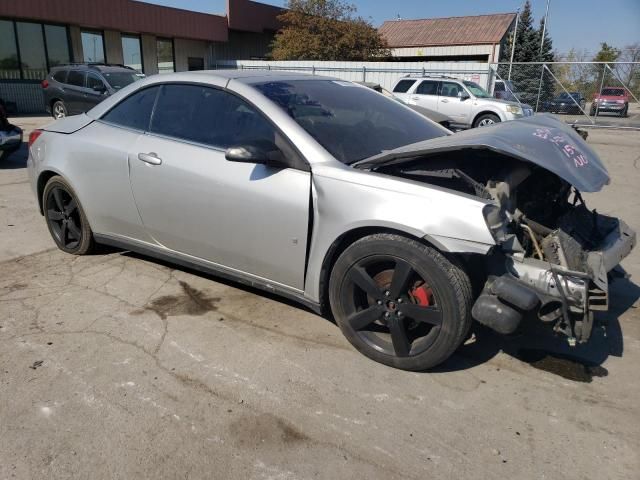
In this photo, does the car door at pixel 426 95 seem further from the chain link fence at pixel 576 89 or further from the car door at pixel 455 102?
the chain link fence at pixel 576 89

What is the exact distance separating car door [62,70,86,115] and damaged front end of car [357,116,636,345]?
14938 mm

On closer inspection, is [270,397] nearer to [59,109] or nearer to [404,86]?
[404,86]

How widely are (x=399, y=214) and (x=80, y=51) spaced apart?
972 inches

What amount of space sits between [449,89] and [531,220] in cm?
1464

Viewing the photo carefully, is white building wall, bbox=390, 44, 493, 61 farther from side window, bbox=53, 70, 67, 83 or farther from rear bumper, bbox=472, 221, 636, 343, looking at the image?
rear bumper, bbox=472, 221, 636, 343

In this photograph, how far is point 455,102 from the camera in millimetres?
16438

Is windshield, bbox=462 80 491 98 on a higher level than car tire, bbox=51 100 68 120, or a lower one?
higher

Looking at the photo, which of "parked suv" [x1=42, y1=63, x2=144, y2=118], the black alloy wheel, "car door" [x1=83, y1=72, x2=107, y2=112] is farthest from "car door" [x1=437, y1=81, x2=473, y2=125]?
the black alloy wheel

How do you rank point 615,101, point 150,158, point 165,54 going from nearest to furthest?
point 150,158 → point 615,101 → point 165,54

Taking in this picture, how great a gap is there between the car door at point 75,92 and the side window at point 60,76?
22 cm

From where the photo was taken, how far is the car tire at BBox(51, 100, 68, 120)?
16234mm

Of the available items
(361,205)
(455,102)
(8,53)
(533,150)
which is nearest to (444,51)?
(455,102)

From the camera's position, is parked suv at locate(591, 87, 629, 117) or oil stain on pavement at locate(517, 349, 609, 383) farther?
parked suv at locate(591, 87, 629, 117)

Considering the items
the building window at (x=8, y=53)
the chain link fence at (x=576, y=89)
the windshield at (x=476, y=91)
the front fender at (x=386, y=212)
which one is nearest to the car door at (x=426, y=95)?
the windshield at (x=476, y=91)
